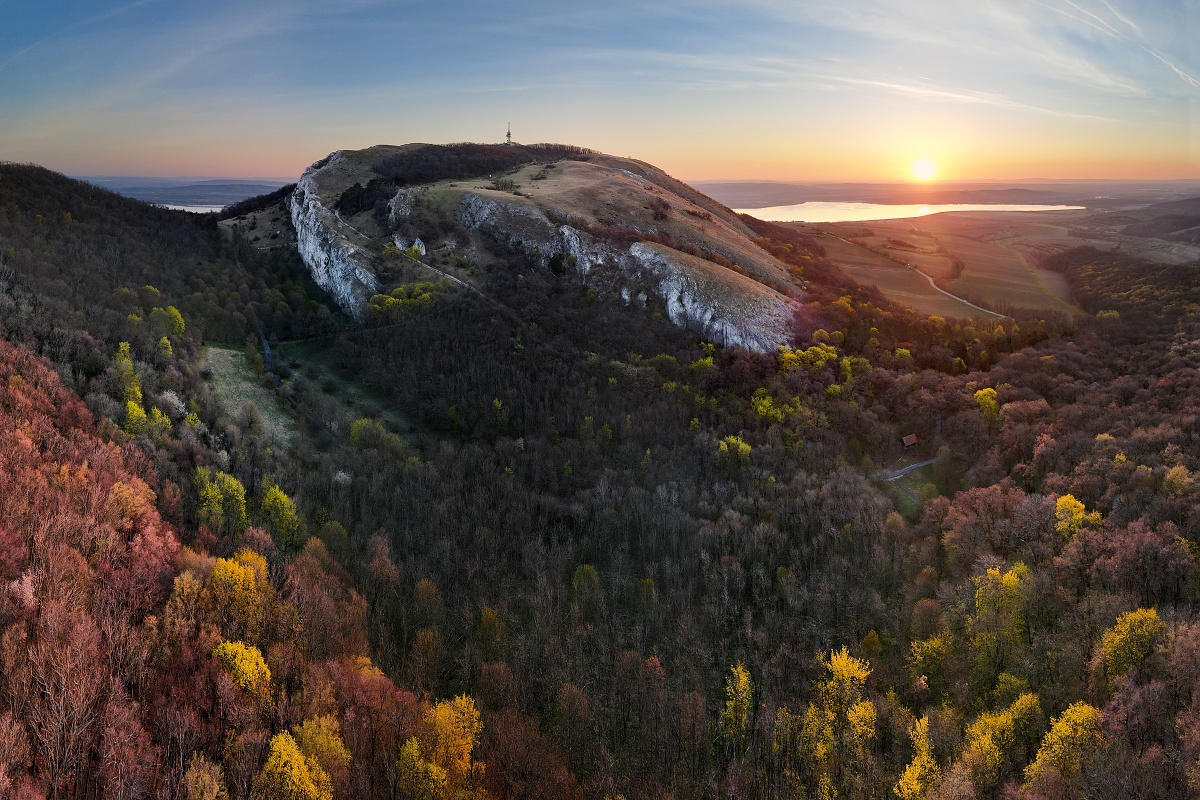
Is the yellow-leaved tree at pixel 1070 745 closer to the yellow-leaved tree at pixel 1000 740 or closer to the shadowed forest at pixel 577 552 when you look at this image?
the shadowed forest at pixel 577 552

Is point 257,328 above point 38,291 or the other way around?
the other way around

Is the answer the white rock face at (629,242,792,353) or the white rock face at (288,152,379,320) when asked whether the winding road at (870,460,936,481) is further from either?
the white rock face at (288,152,379,320)

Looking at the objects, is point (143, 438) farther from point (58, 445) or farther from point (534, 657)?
point (534, 657)

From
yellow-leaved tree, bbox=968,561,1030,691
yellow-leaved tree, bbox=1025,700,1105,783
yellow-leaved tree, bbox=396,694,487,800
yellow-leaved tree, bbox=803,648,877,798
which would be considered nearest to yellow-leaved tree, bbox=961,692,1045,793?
yellow-leaved tree, bbox=1025,700,1105,783

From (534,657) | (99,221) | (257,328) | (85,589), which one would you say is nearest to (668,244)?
(257,328)

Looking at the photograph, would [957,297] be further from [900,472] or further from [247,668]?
[247,668]

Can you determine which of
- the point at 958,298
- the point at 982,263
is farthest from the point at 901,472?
the point at 982,263
